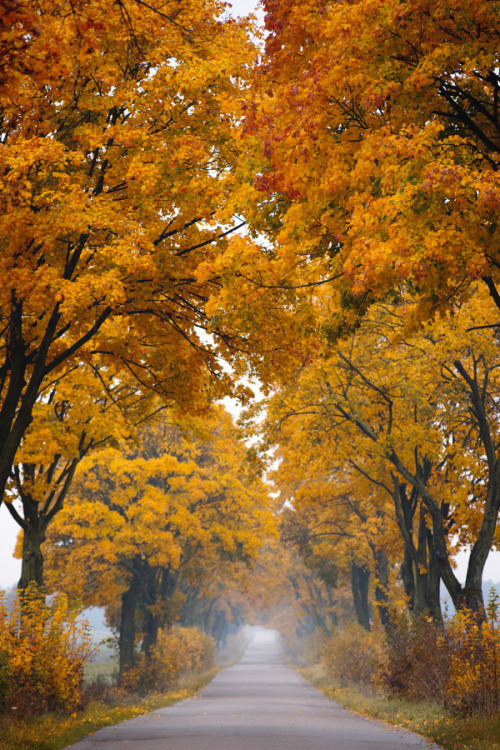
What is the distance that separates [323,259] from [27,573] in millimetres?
9602

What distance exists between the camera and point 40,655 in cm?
1067

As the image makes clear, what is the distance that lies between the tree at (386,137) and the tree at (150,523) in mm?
14150

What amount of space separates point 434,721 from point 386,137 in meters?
9.20

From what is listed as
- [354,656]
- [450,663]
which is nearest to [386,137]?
[450,663]

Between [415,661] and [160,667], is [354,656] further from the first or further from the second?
[415,661]

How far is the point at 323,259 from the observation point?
29.3ft

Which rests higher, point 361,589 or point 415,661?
point 361,589

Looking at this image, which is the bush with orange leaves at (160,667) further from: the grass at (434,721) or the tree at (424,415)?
the tree at (424,415)

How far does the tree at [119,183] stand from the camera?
26.8 ft

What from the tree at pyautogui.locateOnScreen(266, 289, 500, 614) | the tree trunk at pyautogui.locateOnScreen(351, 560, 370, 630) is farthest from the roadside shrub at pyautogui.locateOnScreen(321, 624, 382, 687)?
the tree trunk at pyautogui.locateOnScreen(351, 560, 370, 630)

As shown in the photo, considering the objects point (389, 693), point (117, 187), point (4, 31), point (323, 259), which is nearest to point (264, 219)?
point (323, 259)

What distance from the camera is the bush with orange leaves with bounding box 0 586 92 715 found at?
9.80 m

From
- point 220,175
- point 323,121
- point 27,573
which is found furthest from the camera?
point 27,573

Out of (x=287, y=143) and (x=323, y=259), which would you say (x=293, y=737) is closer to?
(x=323, y=259)
